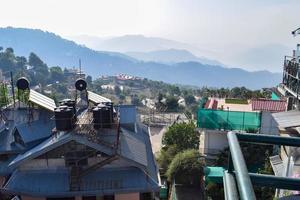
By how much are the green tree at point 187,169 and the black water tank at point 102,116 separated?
4.73 meters

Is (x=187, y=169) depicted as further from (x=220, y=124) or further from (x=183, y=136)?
(x=183, y=136)

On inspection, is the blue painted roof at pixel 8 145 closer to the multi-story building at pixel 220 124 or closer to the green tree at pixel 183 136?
the green tree at pixel 183 136

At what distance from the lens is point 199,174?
58.6ft

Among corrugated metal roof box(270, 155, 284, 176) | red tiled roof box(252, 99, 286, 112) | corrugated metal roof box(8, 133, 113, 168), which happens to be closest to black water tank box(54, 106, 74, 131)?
corrugated metal roof box(8, 133, 113, 168)

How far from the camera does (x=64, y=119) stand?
1441 cm

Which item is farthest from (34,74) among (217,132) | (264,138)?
(264,138)

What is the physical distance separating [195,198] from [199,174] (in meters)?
1.23

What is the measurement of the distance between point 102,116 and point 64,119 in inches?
64.6

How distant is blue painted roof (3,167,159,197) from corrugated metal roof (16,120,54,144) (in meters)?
2.16

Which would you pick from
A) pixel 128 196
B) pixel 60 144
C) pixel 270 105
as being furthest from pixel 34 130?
pixel 270 105

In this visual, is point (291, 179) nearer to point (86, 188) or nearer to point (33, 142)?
point (86, 188)

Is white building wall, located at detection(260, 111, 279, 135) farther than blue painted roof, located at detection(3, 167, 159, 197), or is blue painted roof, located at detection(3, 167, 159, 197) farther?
white building wall, located at detection(260, 111, 279, 135)

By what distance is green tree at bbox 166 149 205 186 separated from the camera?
58.2ft

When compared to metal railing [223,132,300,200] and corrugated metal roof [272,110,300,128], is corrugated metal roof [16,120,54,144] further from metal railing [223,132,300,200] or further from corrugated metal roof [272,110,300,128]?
metal railing [223,132,300,200]
